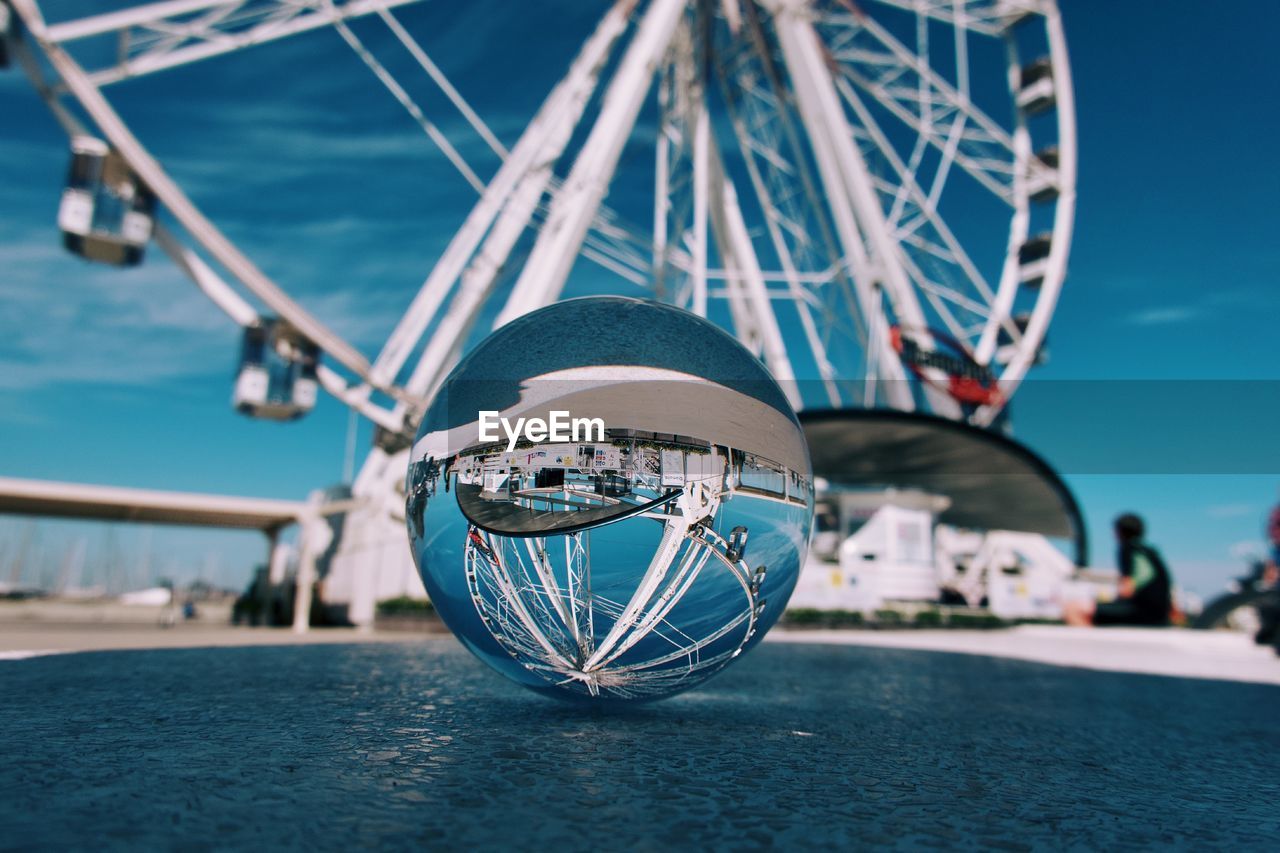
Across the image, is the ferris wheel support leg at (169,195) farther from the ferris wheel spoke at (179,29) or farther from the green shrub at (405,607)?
the green shrub at (405,607)

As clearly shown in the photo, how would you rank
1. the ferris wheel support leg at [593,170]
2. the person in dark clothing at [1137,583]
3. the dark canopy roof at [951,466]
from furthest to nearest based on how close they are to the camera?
the dark canopy roof at [951,466], the ferris wheel support leg at [593,170], the person in dark clothing at [1137,583]

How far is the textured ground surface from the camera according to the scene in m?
1.82

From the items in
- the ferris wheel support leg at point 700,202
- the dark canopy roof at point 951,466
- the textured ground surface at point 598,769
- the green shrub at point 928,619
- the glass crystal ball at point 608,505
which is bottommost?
the green shrub at point 928,619

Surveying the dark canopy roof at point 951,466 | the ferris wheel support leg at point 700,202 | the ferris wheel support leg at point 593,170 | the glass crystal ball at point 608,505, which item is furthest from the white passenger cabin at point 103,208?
the dark canopy roof at point 951,466

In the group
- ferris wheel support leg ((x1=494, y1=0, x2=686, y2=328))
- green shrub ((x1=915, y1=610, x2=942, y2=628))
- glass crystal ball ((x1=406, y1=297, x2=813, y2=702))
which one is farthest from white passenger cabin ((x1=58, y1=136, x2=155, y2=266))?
green shrub ((x1=915, y1=610, x2=942, y2=628))

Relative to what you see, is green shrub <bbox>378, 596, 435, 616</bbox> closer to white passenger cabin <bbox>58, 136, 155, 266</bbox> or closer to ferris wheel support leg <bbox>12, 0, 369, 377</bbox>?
ferris wheel support leg <bbox>12, 0, 369, 377</bbox>

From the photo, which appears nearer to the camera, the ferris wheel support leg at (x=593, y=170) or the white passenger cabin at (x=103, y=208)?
the white passenger cabin at (x=103, y=208)

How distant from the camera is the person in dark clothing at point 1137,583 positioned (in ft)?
39.0

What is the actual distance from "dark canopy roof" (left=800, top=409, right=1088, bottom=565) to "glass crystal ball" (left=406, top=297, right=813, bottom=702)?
2581 cm

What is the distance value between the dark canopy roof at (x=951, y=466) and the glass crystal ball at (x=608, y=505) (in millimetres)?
25814

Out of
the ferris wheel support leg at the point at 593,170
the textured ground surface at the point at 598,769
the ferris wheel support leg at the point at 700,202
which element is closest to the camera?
the textured ground surface at the point at 598,769

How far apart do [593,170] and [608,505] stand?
18.6 metres

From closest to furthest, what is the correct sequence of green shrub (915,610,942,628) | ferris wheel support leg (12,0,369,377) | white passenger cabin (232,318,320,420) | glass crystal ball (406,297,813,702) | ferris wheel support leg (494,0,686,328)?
glass crystal ball (406,297,813,702) < ferris wheel support leg (12,0,369,377) < ferris wheel support leg (494,0,686,328) < white passenger cabin (232,318,320,420) < green shrub (915,610,942,628)

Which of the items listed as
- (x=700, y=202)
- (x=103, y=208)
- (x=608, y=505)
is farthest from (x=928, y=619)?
(x=103, y=208)
